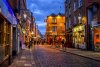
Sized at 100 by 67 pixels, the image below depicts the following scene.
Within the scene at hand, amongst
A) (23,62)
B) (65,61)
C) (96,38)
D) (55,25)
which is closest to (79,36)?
(96,38)

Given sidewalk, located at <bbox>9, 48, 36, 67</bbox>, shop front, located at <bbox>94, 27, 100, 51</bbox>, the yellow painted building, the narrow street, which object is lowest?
the narrow street

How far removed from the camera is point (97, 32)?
47594 millimetres

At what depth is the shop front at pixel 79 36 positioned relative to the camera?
55.5m

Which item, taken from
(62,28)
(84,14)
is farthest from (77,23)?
(62,28)

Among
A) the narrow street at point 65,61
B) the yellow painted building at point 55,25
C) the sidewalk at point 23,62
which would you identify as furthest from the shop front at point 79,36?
the yellow painted building at point 55,25

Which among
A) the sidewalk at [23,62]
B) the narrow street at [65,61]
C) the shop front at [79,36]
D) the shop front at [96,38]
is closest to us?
the sidewalk at [23,62]

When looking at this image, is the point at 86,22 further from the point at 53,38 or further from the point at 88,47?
the point at 53,38

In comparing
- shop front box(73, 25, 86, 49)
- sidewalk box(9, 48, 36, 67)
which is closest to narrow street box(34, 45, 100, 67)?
sidewalk box(9, 48, 36, 67)

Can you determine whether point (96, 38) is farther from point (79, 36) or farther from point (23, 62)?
point (23, 62)

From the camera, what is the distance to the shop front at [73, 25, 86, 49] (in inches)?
2184

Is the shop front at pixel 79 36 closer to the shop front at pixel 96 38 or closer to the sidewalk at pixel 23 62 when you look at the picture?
the shop front at pixel 96 38

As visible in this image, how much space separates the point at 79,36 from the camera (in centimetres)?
6000

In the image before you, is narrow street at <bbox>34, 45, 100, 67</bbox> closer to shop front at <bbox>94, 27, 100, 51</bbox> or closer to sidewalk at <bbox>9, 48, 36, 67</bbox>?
sidewalk at <bbox>9, 48, 36, 67</bbox>

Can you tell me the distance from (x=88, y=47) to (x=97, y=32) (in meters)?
4.98
